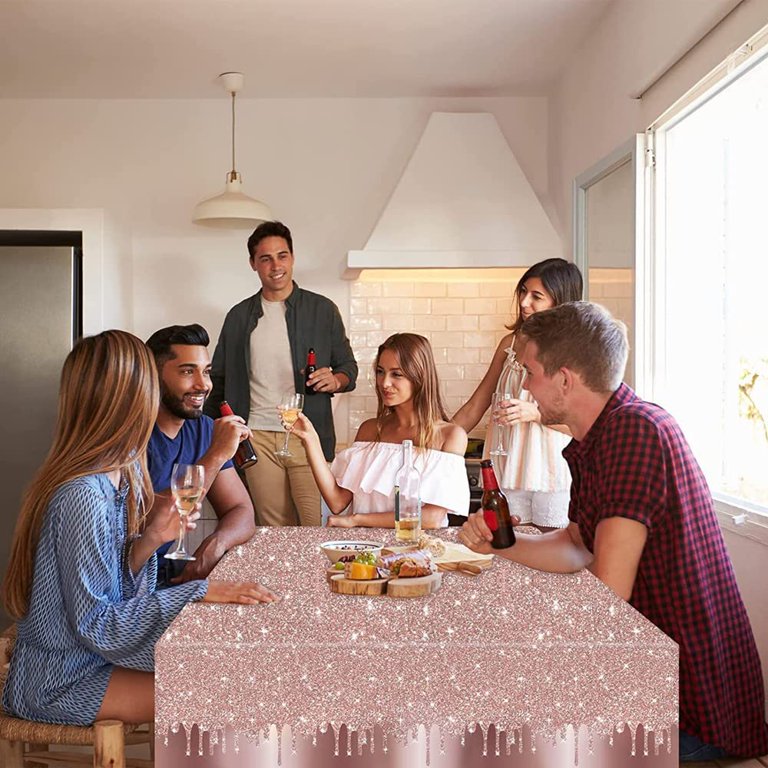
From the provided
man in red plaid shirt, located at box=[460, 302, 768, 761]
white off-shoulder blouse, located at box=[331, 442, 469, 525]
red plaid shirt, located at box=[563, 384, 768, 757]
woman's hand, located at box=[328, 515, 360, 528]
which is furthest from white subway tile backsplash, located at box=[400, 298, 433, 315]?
red plaid shirt, located at box=[563, 384, 768, 757]

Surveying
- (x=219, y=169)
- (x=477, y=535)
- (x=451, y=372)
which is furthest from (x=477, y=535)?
(x=219, y=169)

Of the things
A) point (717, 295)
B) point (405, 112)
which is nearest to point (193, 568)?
point (717, 295)

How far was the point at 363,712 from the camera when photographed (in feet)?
4.97

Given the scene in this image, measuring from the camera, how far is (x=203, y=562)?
258cm

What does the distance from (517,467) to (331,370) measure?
1.19m

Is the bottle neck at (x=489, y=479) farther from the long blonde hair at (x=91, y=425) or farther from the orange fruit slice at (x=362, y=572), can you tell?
the long blonde hair at (x=91, y=425)

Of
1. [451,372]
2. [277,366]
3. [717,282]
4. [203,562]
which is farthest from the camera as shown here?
[451,372]

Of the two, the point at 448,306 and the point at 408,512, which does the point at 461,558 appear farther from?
the point at 448,306

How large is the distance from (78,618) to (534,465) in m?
1.97

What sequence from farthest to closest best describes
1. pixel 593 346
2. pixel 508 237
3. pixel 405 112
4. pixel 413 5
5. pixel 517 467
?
1. pixel 405 112
2. pixel 508 237
3. pixel 413 5
4. pixel 517 467
5. pixel 593 346

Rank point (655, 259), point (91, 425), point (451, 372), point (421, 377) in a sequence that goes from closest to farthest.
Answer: point (91, 425) < point (421, 377) < point (655, 259) < point (451, 372)

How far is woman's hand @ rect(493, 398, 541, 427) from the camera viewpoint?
3080mm

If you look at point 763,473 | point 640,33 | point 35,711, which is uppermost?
point 640,33

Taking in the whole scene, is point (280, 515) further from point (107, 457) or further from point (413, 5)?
point (107, 457)
